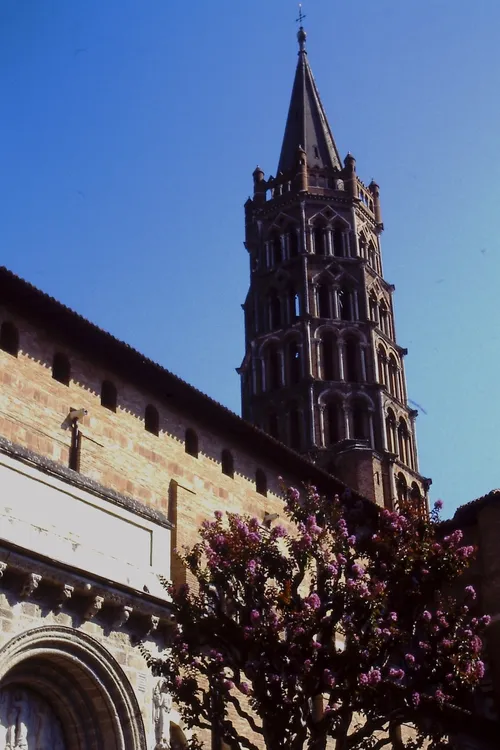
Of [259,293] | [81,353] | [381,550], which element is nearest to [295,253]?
[259,293]

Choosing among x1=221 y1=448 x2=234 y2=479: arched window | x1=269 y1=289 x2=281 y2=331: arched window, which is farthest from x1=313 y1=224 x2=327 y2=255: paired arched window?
x1=221 y1=448 x2=234 y2=479: arched window

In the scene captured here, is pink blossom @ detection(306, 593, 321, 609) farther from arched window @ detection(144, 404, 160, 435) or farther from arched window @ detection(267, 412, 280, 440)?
arched window @ detection(267, 412, 280, 440)

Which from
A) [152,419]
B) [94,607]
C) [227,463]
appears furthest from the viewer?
[227,463]

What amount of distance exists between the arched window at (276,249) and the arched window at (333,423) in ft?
30.5

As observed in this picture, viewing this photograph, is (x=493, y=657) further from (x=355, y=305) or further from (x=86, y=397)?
(x=355, y=305)

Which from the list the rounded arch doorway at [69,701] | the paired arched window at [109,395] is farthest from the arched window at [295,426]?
the rounded arch doorway at [69,701]

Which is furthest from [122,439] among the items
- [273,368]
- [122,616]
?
[273,368]

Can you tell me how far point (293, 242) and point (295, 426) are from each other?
36.4 feet

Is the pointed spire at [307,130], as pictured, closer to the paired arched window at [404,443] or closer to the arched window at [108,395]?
the paired arched window at [404,443]

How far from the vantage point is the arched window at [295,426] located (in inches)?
2132

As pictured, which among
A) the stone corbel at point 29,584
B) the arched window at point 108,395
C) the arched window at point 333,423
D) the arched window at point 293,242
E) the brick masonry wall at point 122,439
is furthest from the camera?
the arched window at point 293,242

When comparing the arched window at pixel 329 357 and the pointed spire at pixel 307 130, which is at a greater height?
the pointed spire at pixel 307 130

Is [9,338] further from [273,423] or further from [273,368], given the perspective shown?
[273,368]

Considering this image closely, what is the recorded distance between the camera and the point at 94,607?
16047mm
